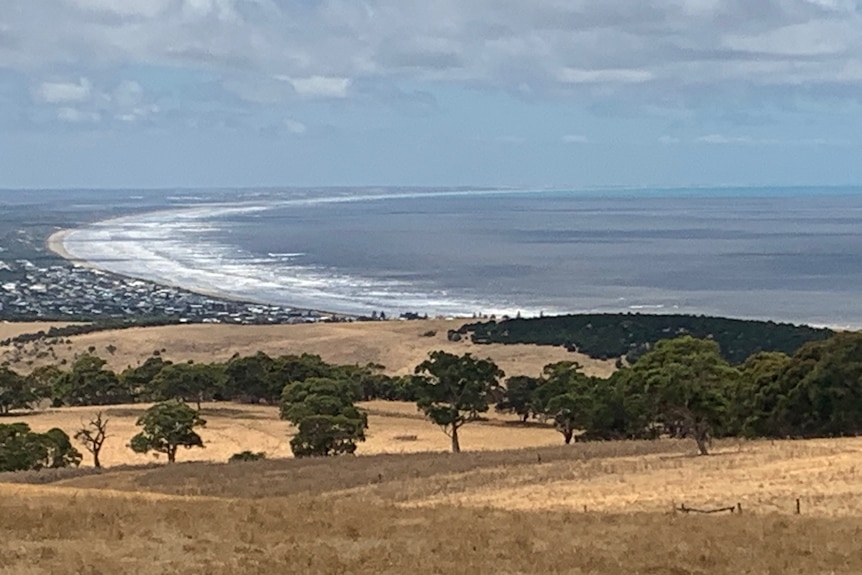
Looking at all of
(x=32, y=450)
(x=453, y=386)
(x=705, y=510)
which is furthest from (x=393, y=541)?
(x=453, y=386)

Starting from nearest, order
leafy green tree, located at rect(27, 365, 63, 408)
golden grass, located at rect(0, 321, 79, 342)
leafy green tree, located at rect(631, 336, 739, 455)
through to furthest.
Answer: leafy green tree, located at rect(631, 336, 739, 455), leafy green tree, located at rect(27, 365, 63, 408), golden grass, located at rect(0, 321, 79, 342)

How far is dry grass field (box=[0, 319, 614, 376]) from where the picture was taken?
88375mm

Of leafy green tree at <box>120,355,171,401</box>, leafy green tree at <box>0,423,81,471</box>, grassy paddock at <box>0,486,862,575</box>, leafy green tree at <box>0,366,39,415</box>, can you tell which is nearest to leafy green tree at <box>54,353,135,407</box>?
leafy green tree at <box>120,355,171,401</box>

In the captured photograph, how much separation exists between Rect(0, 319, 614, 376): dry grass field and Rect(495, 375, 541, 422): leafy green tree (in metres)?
14.6

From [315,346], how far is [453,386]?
1763 inches

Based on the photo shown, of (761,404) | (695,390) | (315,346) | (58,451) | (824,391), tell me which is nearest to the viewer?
(695,390)

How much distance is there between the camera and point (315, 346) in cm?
9362

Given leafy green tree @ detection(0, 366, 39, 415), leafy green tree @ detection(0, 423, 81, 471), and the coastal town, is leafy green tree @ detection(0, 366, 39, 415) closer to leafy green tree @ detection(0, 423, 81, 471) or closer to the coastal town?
leafy green tree @ detection(0, 423, 81, 471)

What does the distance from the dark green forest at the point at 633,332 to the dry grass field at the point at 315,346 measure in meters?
1.75

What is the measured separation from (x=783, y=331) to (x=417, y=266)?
83953mm

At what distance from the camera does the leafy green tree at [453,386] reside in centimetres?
4941

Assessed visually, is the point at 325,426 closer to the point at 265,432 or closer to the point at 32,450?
the point at 32,450

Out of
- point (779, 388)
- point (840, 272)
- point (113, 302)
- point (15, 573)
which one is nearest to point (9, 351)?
point (113, 302)

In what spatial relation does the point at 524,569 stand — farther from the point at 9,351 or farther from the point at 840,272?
the point at 840,272
